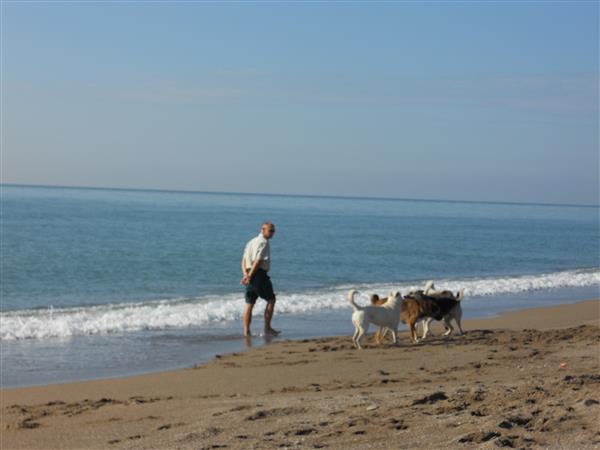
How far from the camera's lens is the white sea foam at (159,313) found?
14.4 meters

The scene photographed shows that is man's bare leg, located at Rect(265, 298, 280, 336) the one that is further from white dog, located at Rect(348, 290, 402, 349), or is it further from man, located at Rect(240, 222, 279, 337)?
white dog, located at Rect(348, 290, 402, 349)

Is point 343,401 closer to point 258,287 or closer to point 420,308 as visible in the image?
point 420,308

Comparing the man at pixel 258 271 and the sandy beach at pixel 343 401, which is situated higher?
the man at pixel 258 271

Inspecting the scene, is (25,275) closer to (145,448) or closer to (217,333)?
(217,333)

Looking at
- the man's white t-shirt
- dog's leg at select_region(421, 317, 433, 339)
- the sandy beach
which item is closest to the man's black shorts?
the man's white t-shirt

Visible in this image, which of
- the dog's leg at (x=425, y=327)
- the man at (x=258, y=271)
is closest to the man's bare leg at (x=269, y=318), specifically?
the man at (x=258, y=271)

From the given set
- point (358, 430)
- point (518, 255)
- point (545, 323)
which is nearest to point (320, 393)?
point (358, 430)

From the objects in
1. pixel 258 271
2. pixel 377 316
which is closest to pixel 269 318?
pixel 258 271

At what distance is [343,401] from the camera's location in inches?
292

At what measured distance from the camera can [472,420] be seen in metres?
6.22

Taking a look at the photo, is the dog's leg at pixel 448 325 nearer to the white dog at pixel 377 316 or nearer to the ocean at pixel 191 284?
the white dog at pixel 377 316

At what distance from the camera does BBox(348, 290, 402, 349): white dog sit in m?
11.9

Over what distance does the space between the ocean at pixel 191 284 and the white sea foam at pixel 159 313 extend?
4 centimetres

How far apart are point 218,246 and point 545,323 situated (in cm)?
2826
